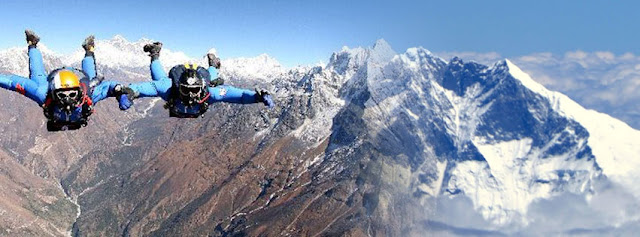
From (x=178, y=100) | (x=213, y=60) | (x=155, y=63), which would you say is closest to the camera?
(x=178, y=100)

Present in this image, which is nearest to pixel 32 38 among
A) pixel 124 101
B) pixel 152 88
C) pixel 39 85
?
pixel 39 85

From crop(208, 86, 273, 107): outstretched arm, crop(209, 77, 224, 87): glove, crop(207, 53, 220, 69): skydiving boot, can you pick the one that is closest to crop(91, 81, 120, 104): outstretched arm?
crop(209, 77, 224, 87): glove

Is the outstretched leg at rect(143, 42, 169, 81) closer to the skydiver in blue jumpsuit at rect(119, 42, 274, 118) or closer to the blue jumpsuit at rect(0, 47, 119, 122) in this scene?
the skydiver in blue jumpsuit at rect(119, 42, 274, 118)

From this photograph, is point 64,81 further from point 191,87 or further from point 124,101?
point 191,87

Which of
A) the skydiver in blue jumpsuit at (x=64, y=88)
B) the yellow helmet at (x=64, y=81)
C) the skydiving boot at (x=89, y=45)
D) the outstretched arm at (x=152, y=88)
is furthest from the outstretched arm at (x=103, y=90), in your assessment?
the yellow helmet at (x=64, y=81)

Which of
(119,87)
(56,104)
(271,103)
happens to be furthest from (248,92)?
(56,104)

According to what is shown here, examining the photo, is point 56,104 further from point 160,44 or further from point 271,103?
point 271,103

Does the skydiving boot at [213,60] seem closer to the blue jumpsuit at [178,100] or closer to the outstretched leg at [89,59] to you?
the blue jumpsuit at [178,100]
